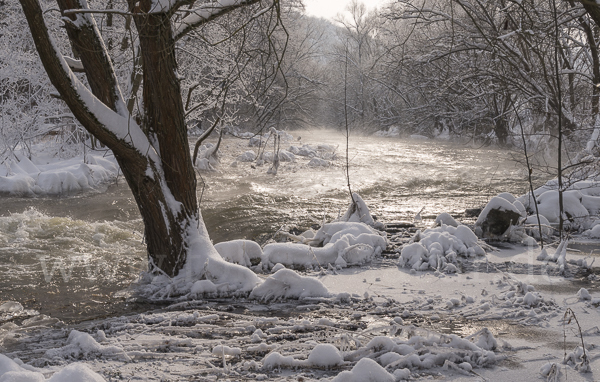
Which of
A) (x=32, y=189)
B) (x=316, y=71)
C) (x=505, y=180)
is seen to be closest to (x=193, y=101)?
(x=32, y=189)

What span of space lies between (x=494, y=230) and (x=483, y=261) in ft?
3.79

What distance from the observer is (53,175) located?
34.3 feet

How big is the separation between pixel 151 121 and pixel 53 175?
22.4 ft

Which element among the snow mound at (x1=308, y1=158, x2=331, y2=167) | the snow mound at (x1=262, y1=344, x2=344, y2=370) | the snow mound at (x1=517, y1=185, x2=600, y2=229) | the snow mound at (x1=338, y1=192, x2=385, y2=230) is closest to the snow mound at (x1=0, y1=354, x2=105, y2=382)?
the snow mound at (x1=262, y1=344, x2=344, y2=370)

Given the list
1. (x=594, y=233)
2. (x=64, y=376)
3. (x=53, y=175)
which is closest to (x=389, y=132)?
(x=53, y=175)

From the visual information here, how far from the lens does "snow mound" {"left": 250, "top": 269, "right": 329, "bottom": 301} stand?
459 centimetres

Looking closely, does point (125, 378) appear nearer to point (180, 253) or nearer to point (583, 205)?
point (180, 253)

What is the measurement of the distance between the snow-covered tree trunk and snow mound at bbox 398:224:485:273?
212 centimetres

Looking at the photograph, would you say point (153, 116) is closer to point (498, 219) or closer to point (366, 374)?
point (366, 374)

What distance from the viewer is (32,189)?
10.1 m

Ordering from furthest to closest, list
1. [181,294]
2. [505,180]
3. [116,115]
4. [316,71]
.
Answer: [316,71]
[505,180]
[181,294]
[116,115]

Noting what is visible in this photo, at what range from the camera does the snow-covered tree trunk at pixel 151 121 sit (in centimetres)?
420

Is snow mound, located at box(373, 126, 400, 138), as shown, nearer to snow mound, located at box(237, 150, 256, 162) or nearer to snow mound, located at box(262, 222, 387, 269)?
snow mound, located at box(237, 150, 256, 162)

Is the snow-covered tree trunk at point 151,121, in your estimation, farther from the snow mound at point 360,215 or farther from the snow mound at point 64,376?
the snow mound at point 360,215
